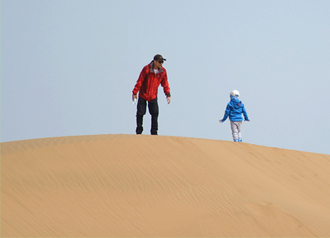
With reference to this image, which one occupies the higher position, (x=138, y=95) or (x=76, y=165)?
(x=138, y=95)

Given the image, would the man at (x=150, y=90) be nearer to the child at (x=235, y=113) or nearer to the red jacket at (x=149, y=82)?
the red jacket at (x=149, y=82)

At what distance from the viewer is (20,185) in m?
7.09

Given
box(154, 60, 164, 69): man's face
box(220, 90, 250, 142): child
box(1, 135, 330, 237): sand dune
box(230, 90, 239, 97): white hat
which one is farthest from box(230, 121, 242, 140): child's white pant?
box(154, 60, 164, 69): man's face

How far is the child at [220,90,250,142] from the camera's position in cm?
1226

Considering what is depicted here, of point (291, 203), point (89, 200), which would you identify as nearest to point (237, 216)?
point (291, 203)

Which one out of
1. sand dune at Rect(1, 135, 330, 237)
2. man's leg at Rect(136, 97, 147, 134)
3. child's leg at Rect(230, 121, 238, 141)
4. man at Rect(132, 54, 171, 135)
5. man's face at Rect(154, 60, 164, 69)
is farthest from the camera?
child's leg at Rect(230, 121, 238, 141)

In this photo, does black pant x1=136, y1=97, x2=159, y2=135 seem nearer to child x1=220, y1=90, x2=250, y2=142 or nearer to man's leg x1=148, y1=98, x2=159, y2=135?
man's leg x1=148, y1=98, x2=159, y2=135

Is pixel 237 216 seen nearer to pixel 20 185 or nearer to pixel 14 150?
pixel 20 185

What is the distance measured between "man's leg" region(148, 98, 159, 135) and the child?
2440 millimetres

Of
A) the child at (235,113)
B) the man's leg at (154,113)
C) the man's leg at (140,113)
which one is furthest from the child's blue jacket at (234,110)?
the man's leg at (140,113)

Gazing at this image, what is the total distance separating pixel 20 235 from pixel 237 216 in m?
3.18

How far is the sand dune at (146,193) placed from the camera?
20.4 feet

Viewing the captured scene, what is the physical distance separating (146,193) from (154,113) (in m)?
3.90

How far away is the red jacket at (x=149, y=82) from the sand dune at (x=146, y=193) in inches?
57.9
